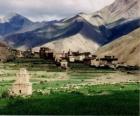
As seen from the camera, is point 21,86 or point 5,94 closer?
point 5,94

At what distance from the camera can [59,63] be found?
133375 millimetres

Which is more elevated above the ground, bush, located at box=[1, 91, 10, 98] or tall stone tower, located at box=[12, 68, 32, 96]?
tall stone tower, located at box=[12, 68, 32, 96]

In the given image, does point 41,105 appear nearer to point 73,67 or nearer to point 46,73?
point 46,73

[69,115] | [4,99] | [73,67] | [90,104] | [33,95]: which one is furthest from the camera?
[73,67]

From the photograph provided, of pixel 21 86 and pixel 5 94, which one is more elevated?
pixel 21 86

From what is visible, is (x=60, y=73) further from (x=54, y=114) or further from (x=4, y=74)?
(x=54, y=114)

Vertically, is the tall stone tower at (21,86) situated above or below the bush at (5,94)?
above

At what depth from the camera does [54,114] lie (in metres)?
49.5

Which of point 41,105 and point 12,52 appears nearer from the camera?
point 41,105

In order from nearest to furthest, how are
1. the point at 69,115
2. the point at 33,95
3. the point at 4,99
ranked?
the point at 69,115 → the point at 4,99 → the point at 33,95

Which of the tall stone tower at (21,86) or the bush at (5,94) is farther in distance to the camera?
the tall stone tower at (21,86)

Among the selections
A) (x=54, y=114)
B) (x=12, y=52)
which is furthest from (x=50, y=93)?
(x=12, y=52)

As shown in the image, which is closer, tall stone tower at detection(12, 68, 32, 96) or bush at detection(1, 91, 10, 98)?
bush at detection(1, 91, 10, 98)

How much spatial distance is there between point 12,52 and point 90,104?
125644mm
